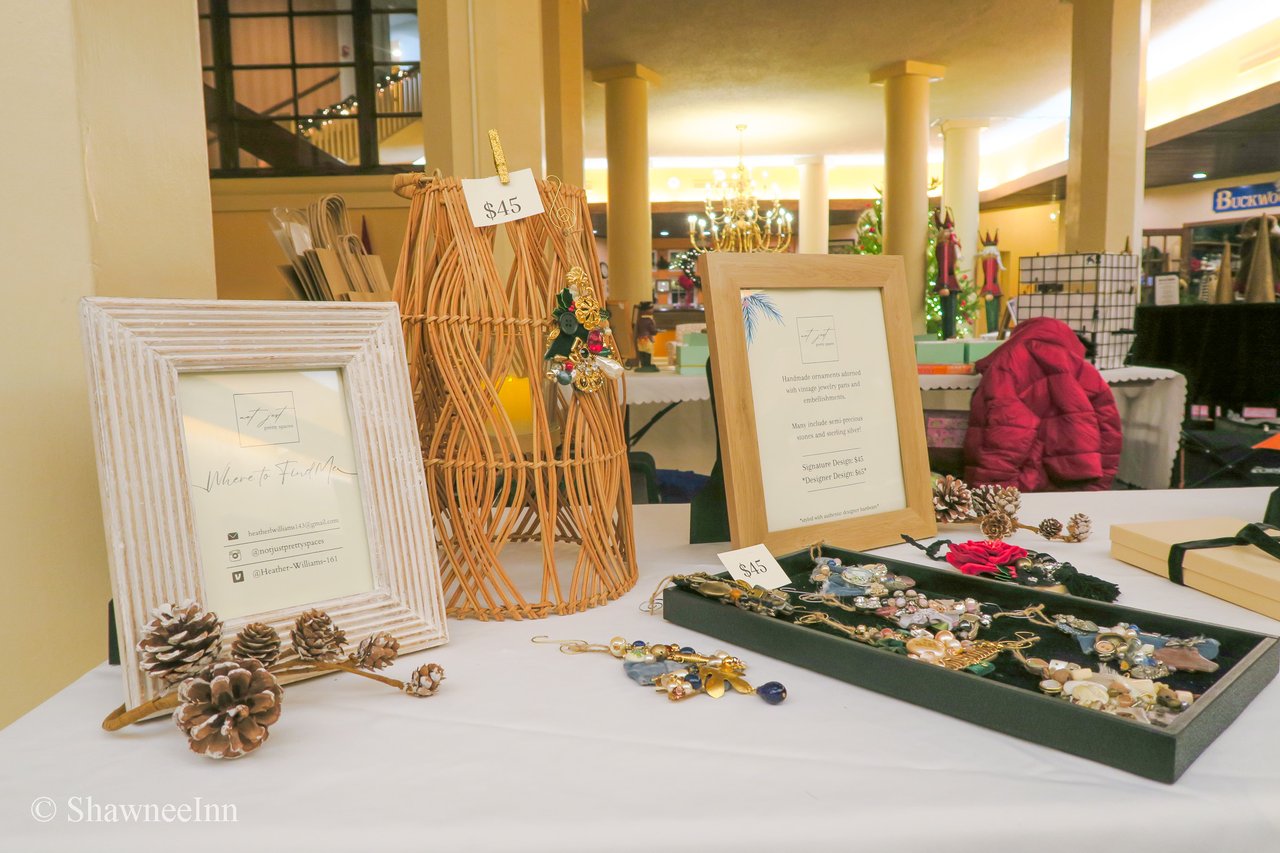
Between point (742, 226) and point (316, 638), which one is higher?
point (742, 226)

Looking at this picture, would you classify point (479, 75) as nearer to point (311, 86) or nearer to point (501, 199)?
point (501, 199)

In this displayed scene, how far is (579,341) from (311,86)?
4.42m

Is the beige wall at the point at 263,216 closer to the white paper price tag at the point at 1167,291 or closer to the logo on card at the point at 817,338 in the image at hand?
the logo on card at the point at 817,338

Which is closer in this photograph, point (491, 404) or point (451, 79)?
point (491, 404)

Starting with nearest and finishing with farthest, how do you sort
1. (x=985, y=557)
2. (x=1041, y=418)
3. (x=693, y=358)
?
(x=985, y=557)
(x=1041, y=418)
(x=693, y=358)

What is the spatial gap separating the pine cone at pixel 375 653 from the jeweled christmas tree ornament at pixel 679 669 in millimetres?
137

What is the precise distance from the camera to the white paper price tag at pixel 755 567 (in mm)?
707

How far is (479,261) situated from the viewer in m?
0.68

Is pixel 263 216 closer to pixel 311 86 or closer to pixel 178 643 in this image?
pixel 311 86

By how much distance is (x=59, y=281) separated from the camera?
66cm

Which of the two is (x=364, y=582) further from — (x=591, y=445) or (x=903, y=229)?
(x=903, y=229)

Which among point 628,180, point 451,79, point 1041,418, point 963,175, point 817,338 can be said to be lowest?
point 1041,418

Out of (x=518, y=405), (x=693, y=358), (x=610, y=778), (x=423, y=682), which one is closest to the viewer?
(x=610, y=778)

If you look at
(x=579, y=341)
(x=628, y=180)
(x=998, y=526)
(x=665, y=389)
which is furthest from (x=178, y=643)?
(x=628, y=180)
